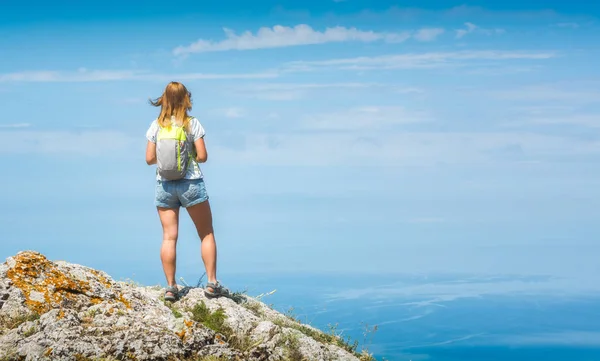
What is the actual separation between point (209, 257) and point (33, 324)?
3170 mm

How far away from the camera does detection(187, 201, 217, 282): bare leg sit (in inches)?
501

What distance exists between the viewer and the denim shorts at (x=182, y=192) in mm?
12547

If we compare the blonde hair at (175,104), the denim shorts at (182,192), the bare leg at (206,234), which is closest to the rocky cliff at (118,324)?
the bare leg at (206,234)

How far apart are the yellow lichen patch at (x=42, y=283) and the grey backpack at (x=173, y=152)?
2.12 metres

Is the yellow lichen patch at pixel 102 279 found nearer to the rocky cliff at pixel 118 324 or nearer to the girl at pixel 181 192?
the rocky cliff at pixel 118 324

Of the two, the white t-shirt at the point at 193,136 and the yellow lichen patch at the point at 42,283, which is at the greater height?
the white t-shirt at the point at 193,136

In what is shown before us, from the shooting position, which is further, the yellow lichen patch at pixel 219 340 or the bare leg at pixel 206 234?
the bare leg at pixel 206 234

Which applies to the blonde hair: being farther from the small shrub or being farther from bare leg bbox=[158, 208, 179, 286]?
the small shrub

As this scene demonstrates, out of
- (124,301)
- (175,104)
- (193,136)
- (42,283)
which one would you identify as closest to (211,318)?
(124,301)

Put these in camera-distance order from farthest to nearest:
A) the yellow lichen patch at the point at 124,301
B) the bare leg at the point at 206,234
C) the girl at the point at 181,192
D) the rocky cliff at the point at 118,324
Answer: the bare leg at the point at 206,234
the girl at the point at 181,192
the yellow lichen patch at the point at 124,301
the rocky cliff at the point at 118,324

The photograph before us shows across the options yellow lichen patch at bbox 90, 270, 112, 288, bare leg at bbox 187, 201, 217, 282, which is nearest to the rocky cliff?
yellow lichen patch at bbox 90, 270, 112, 288

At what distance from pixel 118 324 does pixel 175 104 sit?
3.61m

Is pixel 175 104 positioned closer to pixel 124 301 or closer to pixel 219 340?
pixel 124 301

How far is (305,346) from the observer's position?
1212 centimetres
